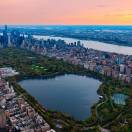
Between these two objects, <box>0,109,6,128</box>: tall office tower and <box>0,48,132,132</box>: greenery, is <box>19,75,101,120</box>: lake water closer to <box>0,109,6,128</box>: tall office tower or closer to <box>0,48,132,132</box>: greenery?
<box>0,48,132,132</box>: greenery

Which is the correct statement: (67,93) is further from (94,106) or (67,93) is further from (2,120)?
(2,120)

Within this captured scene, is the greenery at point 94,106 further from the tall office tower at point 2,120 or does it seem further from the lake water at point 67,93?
the tall office tower at point 2,120

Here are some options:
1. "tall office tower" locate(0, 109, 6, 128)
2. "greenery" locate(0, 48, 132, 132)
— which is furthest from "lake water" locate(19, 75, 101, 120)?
"tall office tower" locate(0, 109, 6, 128)

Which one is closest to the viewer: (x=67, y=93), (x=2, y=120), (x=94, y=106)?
(x=2, y=120)

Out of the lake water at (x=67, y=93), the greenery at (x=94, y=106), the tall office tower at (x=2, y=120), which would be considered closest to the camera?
the tall office tower at (x=2, y=120)

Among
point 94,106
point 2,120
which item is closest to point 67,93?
point 94,106

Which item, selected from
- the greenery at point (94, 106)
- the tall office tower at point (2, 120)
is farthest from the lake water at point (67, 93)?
the tall office tower at point (2, 120)

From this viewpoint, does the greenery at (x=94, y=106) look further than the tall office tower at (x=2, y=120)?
Yes

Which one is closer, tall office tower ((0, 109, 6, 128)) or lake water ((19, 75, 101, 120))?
tall office tower ((0, 109, 6, 128))
